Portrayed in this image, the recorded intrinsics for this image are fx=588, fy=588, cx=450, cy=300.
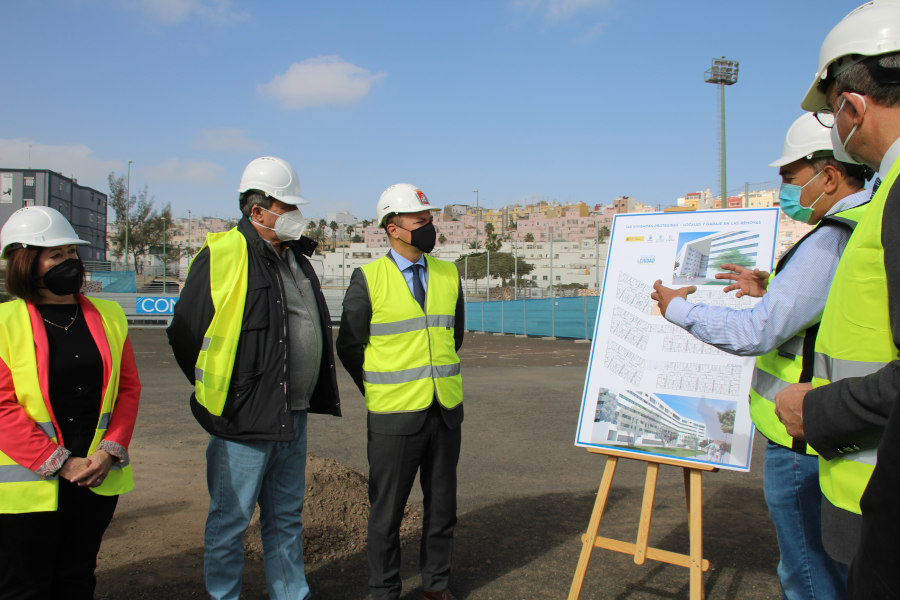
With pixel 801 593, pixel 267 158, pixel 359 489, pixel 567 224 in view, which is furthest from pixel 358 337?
pixel 567 224

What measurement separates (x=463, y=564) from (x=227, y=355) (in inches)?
80.2

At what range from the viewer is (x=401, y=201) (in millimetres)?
3449

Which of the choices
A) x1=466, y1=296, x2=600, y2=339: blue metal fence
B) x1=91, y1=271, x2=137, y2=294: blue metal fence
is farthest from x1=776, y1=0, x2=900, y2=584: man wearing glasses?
x1=91, y1=271, x2=137, y2=294: blue metal fence

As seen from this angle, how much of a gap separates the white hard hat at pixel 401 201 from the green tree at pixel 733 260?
1619 mm

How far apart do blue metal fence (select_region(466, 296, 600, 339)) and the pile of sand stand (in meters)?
15.1

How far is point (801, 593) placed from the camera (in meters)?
2.37

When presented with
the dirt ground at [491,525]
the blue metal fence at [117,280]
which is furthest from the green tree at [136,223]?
the dirt ground at [491,525]

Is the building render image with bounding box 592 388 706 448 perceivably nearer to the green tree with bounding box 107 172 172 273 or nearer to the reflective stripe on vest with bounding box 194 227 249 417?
the reflective stripe on vest with bounding box 194 227 249 417

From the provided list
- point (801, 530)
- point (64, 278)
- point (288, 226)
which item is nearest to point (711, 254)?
point (801, 530)

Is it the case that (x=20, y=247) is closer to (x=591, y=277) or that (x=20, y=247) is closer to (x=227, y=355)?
(x=227, y=355)

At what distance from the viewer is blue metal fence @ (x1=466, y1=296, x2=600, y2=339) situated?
69.1 feet

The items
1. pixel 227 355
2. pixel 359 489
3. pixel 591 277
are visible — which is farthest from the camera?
pixel 591 277

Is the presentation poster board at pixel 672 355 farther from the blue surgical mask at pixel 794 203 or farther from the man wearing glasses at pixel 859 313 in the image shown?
the man wearing glasses at pixel 859 313

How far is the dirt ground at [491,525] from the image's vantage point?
11.3 ft
